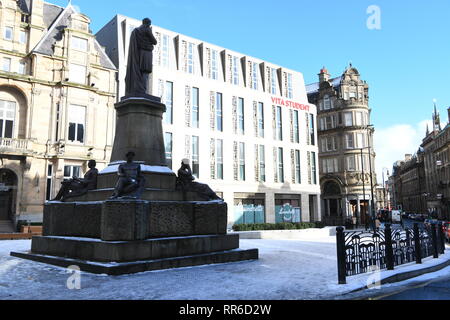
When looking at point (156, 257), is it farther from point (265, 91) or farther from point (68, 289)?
point (265, 91)

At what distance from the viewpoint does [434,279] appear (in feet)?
29.2

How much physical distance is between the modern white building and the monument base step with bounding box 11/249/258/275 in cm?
2439

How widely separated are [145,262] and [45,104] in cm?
2578

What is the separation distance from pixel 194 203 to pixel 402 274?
5.87m

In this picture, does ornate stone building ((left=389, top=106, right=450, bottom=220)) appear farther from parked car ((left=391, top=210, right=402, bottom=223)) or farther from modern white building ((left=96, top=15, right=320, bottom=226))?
modern white building ((left=96, top=15, right=320, bottom=226))

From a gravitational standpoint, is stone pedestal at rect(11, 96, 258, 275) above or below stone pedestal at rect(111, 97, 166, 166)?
below

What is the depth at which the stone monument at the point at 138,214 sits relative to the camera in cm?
938

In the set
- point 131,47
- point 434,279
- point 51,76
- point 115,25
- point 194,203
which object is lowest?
point 434,279

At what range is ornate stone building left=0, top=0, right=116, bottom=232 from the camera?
28750mm

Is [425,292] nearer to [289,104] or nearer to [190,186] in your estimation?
Answer: [190,186]
